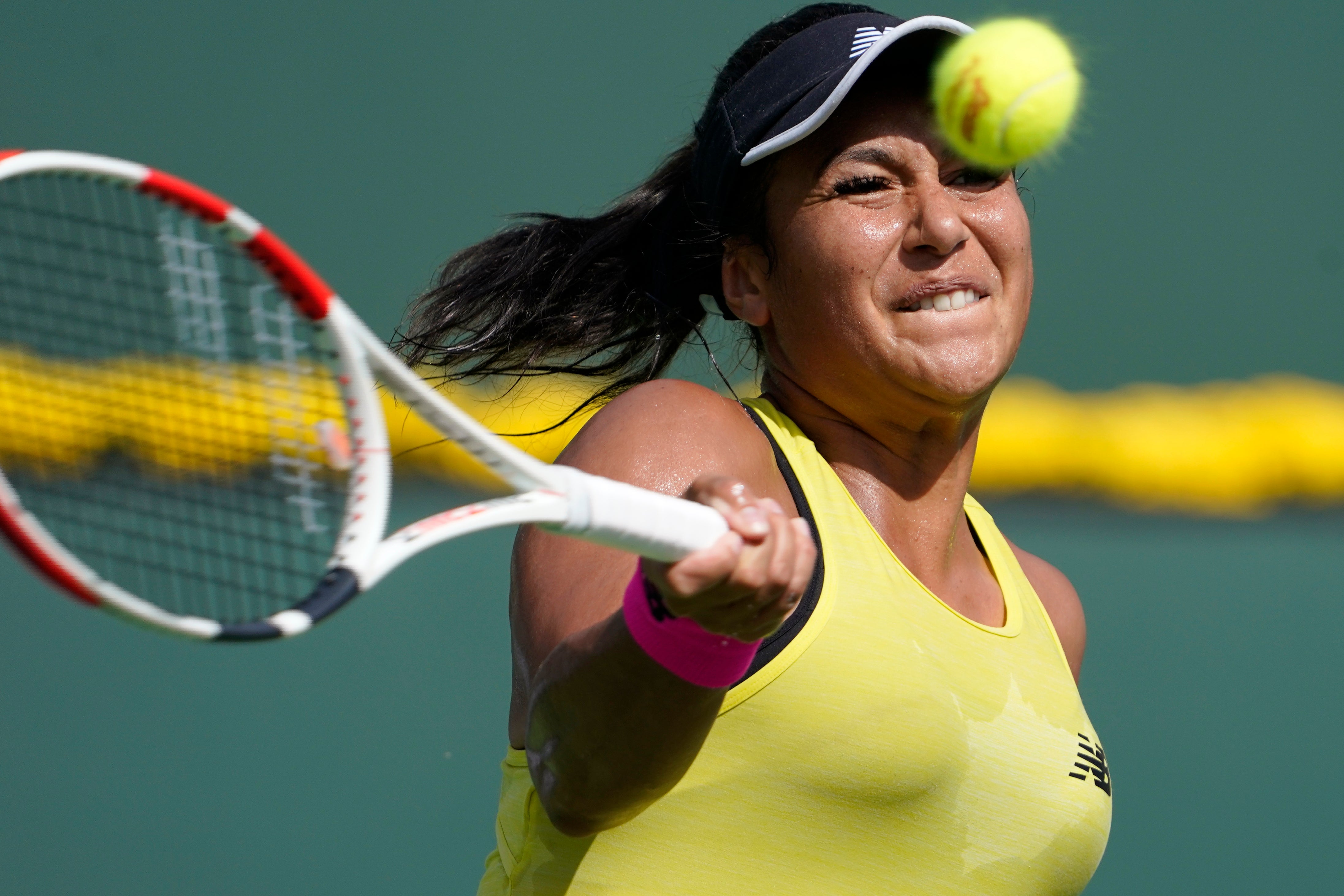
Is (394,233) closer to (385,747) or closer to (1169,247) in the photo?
(385,747)

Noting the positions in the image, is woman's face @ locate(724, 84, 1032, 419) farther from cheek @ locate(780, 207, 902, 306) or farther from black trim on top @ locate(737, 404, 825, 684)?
black trim on top @ locate(737, 404, 825, 684)

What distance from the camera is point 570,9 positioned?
3.02 metres

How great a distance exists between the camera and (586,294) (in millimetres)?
1433

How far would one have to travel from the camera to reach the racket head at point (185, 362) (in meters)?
0.81

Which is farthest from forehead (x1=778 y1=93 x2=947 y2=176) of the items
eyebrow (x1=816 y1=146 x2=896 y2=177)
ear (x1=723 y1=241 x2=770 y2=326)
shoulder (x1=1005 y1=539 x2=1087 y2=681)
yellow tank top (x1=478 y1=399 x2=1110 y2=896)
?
shoulder (x1=1005 y1=539 x2=1087 y2=681)

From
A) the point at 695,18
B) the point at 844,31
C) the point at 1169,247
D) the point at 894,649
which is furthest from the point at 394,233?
the point at 894,649

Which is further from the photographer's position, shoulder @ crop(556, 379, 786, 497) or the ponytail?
the ponytail

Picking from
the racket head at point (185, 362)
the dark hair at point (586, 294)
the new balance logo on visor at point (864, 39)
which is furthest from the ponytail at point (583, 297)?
the racket head at point (185, 362)

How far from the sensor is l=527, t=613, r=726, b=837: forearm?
847 millimetres

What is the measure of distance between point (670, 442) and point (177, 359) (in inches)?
14.4

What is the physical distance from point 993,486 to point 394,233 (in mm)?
1396

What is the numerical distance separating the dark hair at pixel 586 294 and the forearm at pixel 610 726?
56 cm

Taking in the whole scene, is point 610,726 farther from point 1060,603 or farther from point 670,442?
point 1060,603

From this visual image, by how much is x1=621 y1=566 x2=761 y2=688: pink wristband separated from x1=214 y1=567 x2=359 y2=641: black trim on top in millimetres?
167
